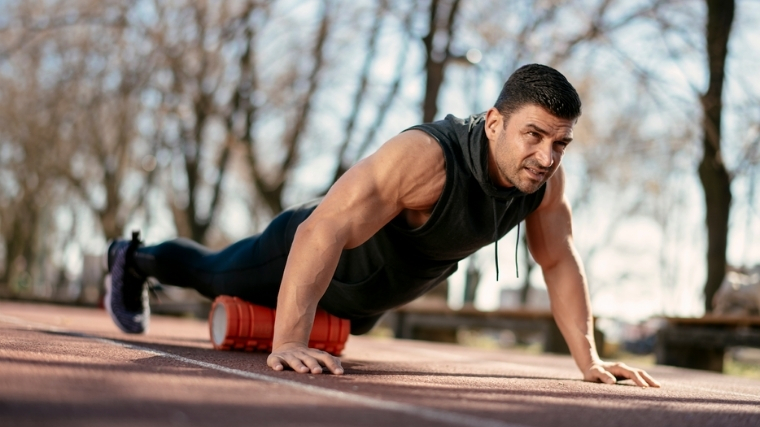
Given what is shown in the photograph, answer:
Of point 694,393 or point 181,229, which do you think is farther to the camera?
point 181,229

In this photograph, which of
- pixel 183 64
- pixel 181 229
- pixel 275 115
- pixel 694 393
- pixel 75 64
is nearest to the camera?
pixel 694 393

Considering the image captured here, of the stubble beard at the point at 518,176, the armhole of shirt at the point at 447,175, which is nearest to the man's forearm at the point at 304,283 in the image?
the armhole of shirt at the point at 447,175

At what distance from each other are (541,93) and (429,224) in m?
0.72

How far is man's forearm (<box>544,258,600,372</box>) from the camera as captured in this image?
4180 mm

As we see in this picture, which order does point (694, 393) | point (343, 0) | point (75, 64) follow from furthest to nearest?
1. point (75, 64)
2. point (343, 0)
3. point (694, 393)

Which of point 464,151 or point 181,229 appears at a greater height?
point 181,229

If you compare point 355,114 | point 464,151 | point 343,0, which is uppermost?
point 343,0

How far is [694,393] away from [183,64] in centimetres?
1316

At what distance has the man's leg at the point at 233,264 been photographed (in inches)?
177

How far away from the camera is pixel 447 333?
485 inches

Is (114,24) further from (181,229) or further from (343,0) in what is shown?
(181,229)

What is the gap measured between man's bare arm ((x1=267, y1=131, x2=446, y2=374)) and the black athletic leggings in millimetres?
802

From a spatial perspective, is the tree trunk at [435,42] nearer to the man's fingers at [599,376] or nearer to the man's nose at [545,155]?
the man's fingers at [599,376]

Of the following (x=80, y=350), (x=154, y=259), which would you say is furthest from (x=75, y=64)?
(x=80, y=350)
